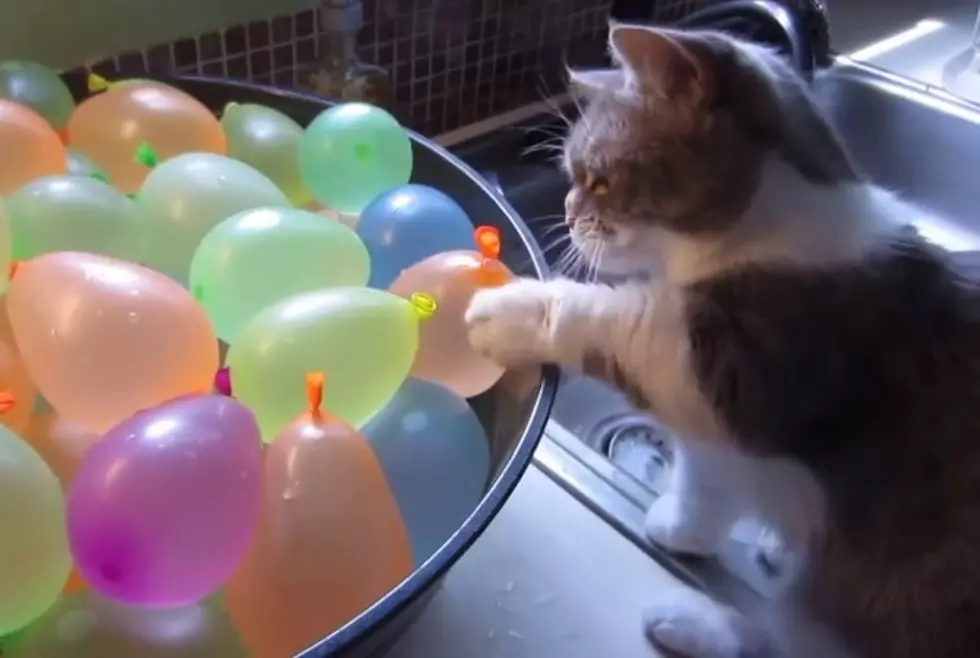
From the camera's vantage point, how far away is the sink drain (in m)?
0.98

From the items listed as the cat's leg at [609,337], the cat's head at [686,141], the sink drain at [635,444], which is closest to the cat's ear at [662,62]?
the cat's head at [686,141]

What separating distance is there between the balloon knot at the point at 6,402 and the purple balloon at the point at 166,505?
0.06 meters

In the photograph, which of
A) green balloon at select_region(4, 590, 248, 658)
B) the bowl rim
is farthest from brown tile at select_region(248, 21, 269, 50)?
green balloon at select_region(4, 590, 248, 658)

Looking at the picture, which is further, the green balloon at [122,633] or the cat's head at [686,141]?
the cat's head at [686,141]

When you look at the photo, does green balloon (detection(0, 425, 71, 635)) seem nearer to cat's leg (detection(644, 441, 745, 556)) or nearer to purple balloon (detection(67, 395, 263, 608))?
purple balloon (detection(67, 395, 263, 608))

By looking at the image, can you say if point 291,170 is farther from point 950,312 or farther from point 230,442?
point 950,312

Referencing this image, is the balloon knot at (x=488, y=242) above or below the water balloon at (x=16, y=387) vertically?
above

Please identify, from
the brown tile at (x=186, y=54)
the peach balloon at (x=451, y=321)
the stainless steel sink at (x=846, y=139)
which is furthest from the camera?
the brown tile at (x=186, y=54)

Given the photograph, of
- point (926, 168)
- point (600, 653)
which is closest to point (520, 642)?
point (600, 653)

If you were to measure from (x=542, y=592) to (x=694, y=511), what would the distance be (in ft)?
0.40

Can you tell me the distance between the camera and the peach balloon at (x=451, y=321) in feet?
2.31

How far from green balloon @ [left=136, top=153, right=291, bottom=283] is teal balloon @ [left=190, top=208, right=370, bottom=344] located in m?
0.03

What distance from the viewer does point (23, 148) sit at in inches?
28.9

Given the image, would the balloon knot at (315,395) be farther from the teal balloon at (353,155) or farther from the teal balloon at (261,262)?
the teal balloon at (353,155)
